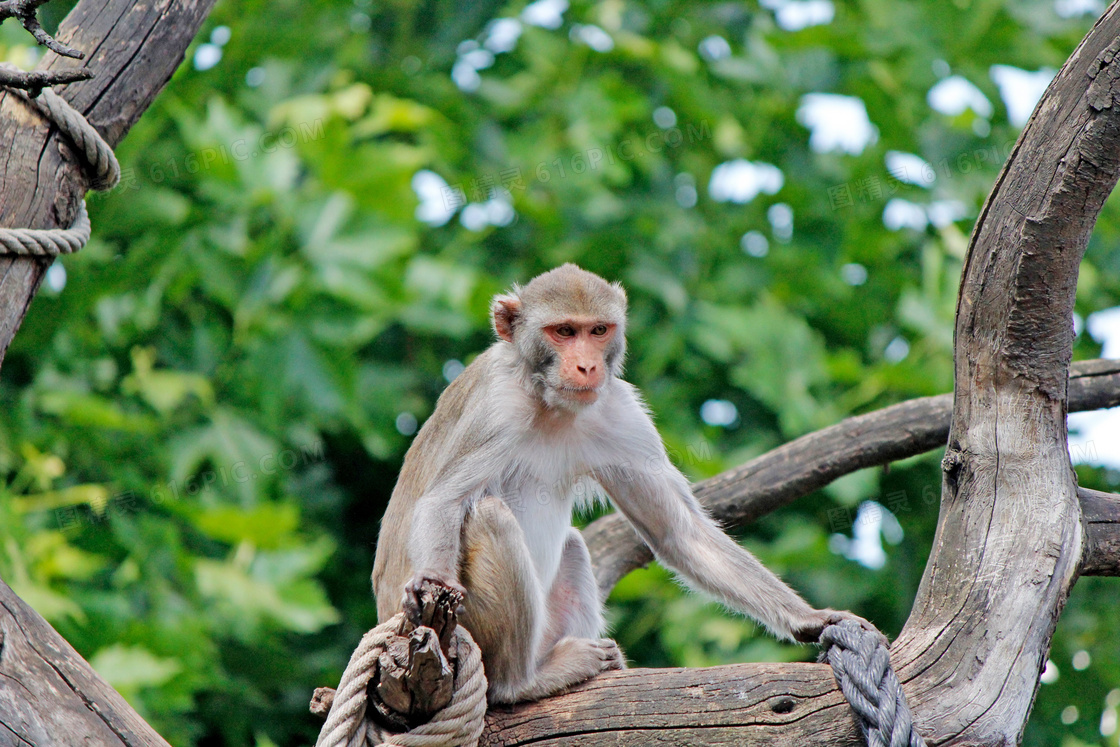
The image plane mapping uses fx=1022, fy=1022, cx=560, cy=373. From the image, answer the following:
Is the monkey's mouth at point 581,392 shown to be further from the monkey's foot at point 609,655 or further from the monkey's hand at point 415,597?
the monkey's hand at point 415,597

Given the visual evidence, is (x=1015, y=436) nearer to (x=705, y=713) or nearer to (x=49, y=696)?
(x=705, y=713)

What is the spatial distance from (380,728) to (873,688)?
1.71 m

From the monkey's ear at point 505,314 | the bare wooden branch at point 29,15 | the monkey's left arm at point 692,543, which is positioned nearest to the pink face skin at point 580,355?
the monkey's ear at point 505,314

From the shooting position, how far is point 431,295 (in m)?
9.10

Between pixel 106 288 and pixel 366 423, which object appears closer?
pixel 106 288

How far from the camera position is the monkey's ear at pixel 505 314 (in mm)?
5059

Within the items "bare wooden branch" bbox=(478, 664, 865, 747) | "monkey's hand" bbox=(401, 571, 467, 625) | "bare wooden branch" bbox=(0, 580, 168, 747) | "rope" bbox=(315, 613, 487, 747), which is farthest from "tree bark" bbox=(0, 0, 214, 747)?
"bare wooden branch" bbox=(478, 664, 865, 747)

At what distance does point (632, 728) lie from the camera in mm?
3721

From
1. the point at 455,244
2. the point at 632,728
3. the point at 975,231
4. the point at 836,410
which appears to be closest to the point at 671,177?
the point at 455,244

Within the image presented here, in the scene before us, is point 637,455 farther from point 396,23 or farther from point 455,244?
point 396,23

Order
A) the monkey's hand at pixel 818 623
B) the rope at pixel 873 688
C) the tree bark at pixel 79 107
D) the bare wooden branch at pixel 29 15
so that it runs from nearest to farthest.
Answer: the bare wooden branch at pixel 29 15, the rope at pixel 873 688, the tree bark at pixel 79 107, the monkey's hand at pixel 818 623

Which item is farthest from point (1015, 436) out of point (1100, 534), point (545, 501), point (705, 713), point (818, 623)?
point (545, 501)

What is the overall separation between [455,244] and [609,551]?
4.97m

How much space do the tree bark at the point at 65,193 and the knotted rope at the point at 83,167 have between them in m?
0.05
